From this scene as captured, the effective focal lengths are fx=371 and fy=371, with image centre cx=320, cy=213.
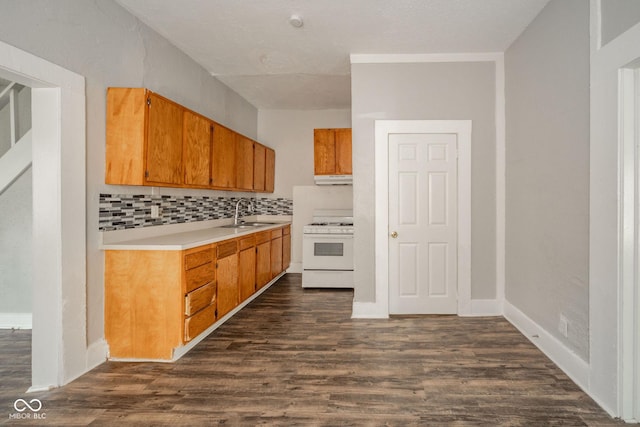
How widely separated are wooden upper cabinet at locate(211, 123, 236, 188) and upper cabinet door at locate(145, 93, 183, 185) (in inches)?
29.4

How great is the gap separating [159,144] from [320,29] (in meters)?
1.77

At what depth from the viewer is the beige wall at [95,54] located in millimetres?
2275

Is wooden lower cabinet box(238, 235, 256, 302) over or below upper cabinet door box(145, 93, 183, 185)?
below

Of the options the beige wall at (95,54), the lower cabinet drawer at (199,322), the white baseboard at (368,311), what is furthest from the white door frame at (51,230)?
the white baseboard at (368,311)

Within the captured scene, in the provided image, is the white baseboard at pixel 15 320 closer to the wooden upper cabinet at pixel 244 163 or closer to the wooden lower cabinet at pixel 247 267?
the wooden lower cabinet at pixel 247 267

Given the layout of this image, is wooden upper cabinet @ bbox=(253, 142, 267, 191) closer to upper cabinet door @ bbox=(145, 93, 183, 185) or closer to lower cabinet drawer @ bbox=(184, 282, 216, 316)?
upper cabinet door @ bbox=(145, 93, 183, 185)

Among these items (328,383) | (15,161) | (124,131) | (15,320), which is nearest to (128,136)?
(124,131)

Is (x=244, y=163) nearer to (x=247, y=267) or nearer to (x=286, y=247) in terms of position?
(x=247, y=267)

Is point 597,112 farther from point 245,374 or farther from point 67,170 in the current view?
point 67,170

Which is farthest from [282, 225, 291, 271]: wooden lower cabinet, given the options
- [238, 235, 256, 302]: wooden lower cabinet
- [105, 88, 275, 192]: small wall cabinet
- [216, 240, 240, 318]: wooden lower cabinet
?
[216, 240, 240, 318]: wooden lower cabinet

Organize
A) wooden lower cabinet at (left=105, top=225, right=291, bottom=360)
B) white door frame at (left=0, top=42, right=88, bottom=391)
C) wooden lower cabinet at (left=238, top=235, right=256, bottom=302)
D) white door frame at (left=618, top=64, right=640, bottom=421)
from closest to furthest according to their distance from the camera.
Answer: white door frame at (left=618, top=64, right=640, bottom=421) < white door frame at (left=0, top=42, right=88, bottom=391) < wooden lower cabinet at (left=105, top=225, right=291, bottom=360) < wooden lower cabinet at (left=238, top=235, right=256, bottom=302)

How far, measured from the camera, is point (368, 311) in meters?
4.01

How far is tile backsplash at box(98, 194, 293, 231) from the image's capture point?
2.95 metres

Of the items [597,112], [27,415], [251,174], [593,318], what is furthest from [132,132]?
[593,318]
